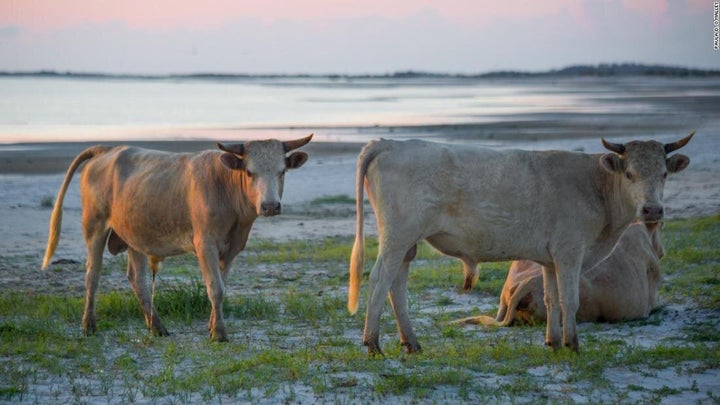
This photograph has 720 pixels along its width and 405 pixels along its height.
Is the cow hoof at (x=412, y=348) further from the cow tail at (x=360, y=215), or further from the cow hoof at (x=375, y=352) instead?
the cow tail at (x=360, y=215)

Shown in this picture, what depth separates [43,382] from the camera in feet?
27.2

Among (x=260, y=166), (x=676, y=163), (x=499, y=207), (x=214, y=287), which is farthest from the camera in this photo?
(x=260, y=166)

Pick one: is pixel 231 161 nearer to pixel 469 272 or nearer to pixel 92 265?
pixel 92 265

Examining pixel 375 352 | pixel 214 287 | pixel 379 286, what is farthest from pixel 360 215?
pixel 214 287

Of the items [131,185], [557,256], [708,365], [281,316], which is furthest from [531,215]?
[131,185]

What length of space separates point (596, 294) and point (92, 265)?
501 cm

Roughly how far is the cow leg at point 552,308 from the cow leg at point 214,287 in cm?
290

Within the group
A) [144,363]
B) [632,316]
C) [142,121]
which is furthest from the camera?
[142,121]

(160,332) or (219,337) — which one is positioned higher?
(219,337)

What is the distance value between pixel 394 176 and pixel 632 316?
324 centimetres

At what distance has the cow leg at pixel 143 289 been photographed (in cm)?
1056

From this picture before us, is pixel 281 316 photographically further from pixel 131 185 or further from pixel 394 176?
pixel 394 176

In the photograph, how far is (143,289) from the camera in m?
11.0

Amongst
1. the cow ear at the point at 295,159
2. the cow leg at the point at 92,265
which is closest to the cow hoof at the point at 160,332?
the cow leg at the point at 92,265
